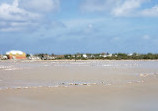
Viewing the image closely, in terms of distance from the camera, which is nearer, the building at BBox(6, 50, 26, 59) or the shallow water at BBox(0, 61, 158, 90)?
the shallow water at BBox(0, 61, 158, 90)

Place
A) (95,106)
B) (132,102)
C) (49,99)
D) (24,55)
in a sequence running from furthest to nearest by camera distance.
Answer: (24,55) → (49,99) → (132,102) → (95,106)

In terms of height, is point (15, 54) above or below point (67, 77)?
above

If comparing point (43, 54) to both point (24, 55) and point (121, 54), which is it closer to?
point (24, 55)

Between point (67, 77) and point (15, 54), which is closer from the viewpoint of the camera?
point (67, 77)

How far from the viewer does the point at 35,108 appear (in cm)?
554

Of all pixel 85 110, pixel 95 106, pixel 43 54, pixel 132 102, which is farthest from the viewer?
pixel 43 54

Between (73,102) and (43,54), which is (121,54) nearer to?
(43,54)

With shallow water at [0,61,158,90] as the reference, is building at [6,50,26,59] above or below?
above

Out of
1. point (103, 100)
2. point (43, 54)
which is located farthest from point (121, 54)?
point (103, 100)

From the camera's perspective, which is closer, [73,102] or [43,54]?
[73,102]

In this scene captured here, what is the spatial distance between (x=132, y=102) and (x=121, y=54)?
6209 centimetres

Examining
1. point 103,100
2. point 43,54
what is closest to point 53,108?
point 103,100

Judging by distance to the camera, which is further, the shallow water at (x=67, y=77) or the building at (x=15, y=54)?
the building at (x=15, y=54)

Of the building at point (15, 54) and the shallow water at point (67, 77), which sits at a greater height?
the building at point (15, 54)
